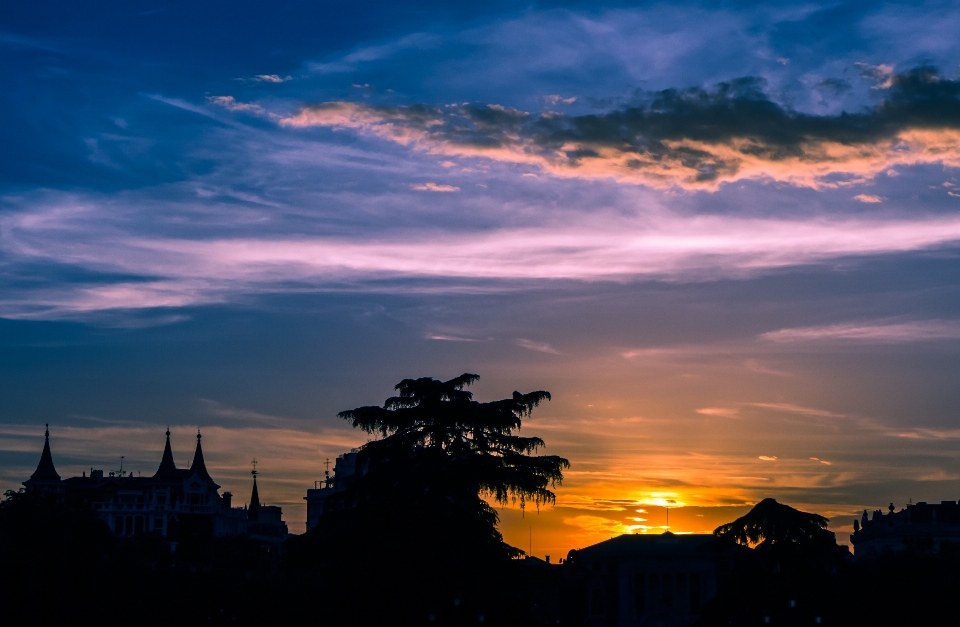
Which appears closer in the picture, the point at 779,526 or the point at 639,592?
the point at 779,526

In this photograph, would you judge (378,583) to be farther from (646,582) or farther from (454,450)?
(646,582)

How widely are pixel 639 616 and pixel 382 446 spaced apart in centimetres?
11142

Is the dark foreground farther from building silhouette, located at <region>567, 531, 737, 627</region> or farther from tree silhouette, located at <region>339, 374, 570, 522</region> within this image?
building silhouette, located at <region>567, 531, 737, 627</region>

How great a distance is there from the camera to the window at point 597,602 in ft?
556

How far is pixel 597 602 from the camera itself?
170 meters

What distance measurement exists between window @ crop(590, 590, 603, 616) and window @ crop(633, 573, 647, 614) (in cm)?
422

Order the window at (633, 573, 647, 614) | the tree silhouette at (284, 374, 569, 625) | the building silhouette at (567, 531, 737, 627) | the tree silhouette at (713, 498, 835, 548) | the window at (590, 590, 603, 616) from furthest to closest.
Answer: the window at (633, 573, 647, 614), the window at (590, 590, 603, 616), the building silhouette at (567, 531, 737, 627), the tree silhouette at (713, 498, 835, 548), the tree silhouette at (284, 374, 569, 625)

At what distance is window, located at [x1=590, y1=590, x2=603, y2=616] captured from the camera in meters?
169

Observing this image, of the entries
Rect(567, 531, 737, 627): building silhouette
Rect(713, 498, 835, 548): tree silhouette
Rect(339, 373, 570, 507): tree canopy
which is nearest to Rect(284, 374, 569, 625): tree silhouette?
Rect(339, 373, 570, 507): tree canopy

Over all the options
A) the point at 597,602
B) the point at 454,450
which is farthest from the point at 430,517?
the point at 597,602

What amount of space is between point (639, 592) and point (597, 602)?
17.6ft

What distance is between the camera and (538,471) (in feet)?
197

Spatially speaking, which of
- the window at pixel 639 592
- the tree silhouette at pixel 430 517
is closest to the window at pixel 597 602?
the window at pixel 639 592

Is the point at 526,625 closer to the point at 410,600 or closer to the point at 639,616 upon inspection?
the point at 410,600
